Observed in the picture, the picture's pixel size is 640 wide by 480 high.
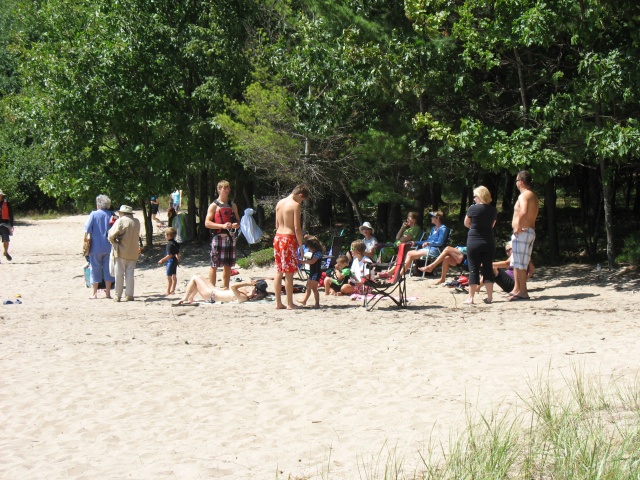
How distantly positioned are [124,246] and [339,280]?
11.5 ft

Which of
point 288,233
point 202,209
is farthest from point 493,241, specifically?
point 202,209

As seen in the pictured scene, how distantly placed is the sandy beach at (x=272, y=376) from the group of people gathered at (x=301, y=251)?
0.43m

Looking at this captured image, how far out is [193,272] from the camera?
17.9 meters

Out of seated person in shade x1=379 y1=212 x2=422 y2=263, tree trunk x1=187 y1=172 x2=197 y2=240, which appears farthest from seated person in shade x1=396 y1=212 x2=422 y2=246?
tree trunk x1=187 y1=172 x2=197 y2=240

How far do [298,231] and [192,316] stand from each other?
1.89 meters

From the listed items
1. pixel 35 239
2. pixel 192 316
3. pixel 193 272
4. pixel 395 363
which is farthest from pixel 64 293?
pixel 35 239

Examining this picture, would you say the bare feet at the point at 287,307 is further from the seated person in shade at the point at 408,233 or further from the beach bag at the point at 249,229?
the beach bag at the point at 249,229

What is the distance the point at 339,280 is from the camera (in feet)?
43.5

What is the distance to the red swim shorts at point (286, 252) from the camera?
10.8 metres

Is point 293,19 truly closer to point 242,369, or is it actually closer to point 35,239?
point 242,369

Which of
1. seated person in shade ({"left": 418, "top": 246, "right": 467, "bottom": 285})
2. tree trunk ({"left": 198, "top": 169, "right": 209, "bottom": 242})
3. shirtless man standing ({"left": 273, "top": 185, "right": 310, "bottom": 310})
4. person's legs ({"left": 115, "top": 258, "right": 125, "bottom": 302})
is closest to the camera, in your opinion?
shirtless man standing ({"left": 273, "top": 185, "right": 310, "bottom": 310})

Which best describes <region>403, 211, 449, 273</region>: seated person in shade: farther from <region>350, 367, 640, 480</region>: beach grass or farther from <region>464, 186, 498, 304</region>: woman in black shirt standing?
<region>350, 367, 640, 480</region>: beach grass

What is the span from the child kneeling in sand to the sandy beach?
1.22 m

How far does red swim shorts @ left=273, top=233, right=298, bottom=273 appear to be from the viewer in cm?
1083
